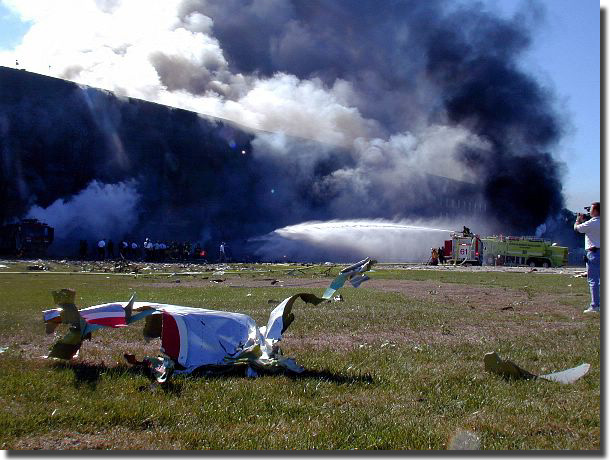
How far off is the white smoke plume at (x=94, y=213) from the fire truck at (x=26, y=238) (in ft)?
8.29

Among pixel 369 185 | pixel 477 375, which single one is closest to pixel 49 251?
pixel 369 185

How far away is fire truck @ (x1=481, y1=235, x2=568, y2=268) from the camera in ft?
98.1

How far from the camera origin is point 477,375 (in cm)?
455

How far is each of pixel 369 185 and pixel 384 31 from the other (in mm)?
9557

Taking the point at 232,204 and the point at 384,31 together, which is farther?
the point at 232,204

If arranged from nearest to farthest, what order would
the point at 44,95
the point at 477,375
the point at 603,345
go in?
the point at 603,345 → the point at 477,375 → the point at 44,95

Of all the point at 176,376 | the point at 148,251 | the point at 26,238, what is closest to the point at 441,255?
the point at 148,251

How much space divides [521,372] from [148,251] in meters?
36.3

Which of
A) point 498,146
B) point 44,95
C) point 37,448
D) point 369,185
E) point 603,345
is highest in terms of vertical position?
point 44,95

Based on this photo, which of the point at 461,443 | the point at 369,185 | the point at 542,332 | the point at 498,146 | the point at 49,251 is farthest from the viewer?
the point at 49,251

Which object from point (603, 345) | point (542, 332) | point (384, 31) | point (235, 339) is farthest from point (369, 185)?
point (603, 345)

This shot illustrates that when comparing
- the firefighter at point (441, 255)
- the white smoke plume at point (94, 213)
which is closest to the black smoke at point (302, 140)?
the white smoke plume at point (94, 213)

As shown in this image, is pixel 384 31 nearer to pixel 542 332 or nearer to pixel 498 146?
pixel 542 332

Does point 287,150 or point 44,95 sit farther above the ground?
point 44,95
